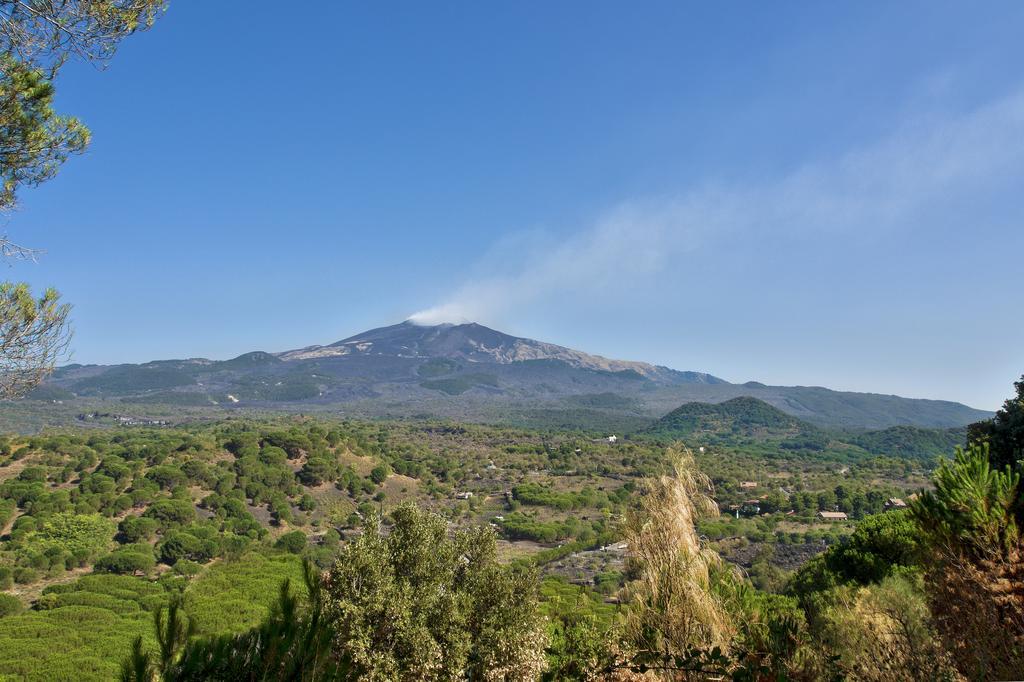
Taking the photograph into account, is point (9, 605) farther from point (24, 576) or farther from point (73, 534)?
point (73, 534)

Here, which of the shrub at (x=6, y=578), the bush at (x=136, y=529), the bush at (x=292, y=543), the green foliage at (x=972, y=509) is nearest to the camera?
the green foliage at (x=972, y=509)

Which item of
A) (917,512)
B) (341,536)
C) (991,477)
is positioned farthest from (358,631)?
(341,536)

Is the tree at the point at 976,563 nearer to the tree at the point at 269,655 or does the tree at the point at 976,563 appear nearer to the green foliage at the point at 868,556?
the tree at the point at 269,655

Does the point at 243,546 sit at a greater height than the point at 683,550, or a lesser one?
lesser

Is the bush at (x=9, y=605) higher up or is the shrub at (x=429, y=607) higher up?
the shrub at (x=429, y=607)

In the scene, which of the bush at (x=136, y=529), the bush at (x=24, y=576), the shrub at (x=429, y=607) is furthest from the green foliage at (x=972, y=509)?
the bush at (x=136, y=529)

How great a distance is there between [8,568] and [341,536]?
28.2m

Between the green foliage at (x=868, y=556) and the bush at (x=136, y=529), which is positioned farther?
the bush at (x=136, y=529)

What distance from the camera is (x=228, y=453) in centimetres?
8106

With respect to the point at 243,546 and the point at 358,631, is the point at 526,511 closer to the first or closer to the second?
the point at 243,546

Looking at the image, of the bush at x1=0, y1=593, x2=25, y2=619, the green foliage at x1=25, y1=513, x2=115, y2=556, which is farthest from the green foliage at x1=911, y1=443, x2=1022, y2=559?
the green foliage at x1=25, y1=513, x2=115, y2=556

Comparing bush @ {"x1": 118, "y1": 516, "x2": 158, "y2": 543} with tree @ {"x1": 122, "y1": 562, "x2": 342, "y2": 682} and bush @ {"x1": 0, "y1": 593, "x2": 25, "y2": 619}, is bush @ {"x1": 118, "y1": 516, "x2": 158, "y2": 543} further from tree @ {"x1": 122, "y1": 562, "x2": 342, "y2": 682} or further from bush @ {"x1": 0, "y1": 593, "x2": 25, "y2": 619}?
tree @ {"x1": 122, "y1": 562, "x2": 342, "y2": 682}

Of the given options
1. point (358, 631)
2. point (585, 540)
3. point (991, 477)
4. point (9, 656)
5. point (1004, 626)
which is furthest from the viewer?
point (585, 540)

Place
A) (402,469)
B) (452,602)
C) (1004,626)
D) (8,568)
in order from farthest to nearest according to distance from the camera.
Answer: (402,469)
(8,568)
(452,602)
(1004,626)
